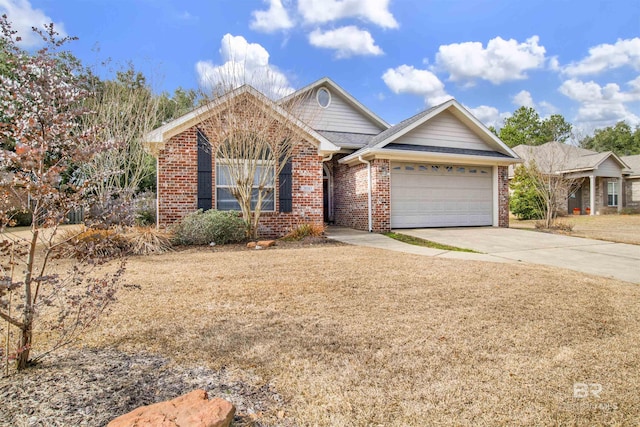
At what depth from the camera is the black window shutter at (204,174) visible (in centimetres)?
1034

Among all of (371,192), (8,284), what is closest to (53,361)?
(8,284)

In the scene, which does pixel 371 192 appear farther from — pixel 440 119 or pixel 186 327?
pixel 186 327

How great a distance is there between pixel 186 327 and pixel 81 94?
7.22 feet

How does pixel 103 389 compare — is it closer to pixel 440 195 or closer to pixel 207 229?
pixel 207 229

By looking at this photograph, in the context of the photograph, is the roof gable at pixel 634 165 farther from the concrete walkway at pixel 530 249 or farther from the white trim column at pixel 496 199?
the concrete walkway at pixel 530 249

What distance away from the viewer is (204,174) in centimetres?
1041


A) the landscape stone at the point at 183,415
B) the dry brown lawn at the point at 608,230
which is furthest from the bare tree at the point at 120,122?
the dry brown lawn at the point at 608,230

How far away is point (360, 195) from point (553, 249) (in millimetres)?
6282

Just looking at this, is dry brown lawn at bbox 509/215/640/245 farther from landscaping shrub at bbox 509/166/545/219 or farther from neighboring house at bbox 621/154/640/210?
neighboring house at bbox 621/154/640/210

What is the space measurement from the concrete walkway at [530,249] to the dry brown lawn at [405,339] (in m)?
1.24

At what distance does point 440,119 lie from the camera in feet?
45.1

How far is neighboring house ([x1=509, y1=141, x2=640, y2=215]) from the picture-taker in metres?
22.6

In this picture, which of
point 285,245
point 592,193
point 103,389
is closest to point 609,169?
point 592,193

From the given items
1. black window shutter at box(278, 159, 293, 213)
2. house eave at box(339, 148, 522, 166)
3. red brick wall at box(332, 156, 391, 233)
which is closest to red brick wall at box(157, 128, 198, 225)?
black window shutter at box(278, 159, 293, 213)
